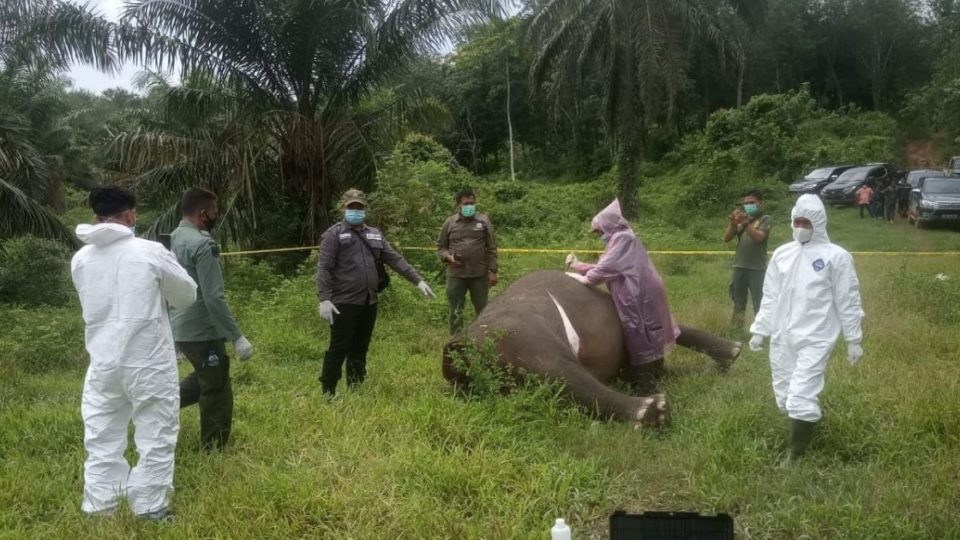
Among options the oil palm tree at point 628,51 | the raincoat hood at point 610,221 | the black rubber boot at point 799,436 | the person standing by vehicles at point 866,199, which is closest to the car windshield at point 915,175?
the person standing by vehicles at point 866,199

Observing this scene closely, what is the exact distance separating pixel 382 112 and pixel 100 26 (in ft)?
12.3

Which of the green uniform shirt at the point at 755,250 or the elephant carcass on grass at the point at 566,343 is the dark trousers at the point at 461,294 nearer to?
the elephant carcass on grass at the point at 566,343

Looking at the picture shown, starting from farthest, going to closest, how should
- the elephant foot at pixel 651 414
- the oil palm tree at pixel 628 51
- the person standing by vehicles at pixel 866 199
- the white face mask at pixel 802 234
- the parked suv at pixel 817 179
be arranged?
1. the parked suv at pixel 817 179
2. the person standing by vehicles at pixel 866 199
3. the oil palm tree at pixel 628 51
4. the elephant foot at pixel 651 414
5. the white face mask at pixel 802 234

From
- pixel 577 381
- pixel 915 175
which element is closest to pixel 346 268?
pixel 577 381

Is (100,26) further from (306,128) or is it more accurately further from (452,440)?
(452,440)

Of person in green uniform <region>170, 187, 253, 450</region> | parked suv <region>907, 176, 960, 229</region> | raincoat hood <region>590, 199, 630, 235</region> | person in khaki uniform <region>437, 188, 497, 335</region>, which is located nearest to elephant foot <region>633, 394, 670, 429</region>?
raincoat hood <region>590, 199, 630, 235</region>

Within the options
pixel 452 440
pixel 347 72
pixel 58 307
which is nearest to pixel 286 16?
pixel 347 72

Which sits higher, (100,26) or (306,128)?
(100,26)

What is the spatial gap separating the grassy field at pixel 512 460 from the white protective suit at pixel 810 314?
0.35 m

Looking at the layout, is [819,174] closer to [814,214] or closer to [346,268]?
[814,214]

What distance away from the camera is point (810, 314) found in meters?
4.31

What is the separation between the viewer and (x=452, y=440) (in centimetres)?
451

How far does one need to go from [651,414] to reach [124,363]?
275 centimetres

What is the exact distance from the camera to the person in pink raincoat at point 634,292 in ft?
18.9
